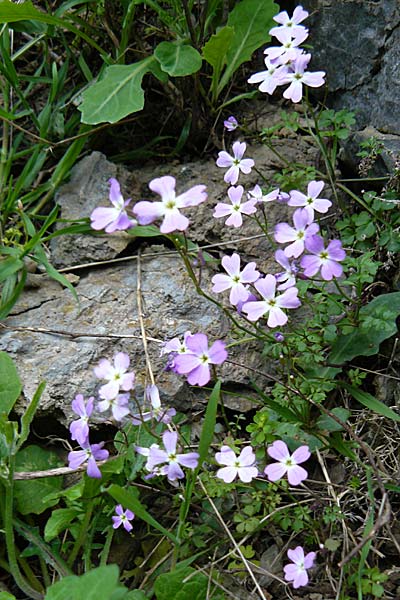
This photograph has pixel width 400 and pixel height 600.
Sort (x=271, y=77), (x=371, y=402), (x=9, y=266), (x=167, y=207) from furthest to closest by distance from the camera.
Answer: (x=9, y=266)
(x=271, y=77)
(x=371, y=402)
(x=167, y=207)

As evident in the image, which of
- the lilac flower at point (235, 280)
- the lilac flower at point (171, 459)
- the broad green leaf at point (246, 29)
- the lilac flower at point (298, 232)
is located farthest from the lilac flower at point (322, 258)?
the broad green leaf at point (246, 29)

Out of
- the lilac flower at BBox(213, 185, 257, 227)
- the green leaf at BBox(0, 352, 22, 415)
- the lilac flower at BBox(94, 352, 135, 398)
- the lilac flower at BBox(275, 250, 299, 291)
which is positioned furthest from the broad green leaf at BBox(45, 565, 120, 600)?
the lilac flower at BBox(213, 185, 257, 227)

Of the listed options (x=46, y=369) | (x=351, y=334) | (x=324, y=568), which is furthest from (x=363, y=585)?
(x=46, y=369)

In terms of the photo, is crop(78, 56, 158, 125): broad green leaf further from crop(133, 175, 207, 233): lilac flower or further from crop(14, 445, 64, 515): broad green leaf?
crop(14, 445, 64, 515): broad green leaf

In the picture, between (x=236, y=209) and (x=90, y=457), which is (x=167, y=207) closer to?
(x=236, y=209)

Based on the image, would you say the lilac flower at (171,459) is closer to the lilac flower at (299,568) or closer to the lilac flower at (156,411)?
the lilac flower at (156,411)

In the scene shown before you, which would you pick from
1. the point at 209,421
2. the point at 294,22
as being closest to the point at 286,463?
the point at 209,421
